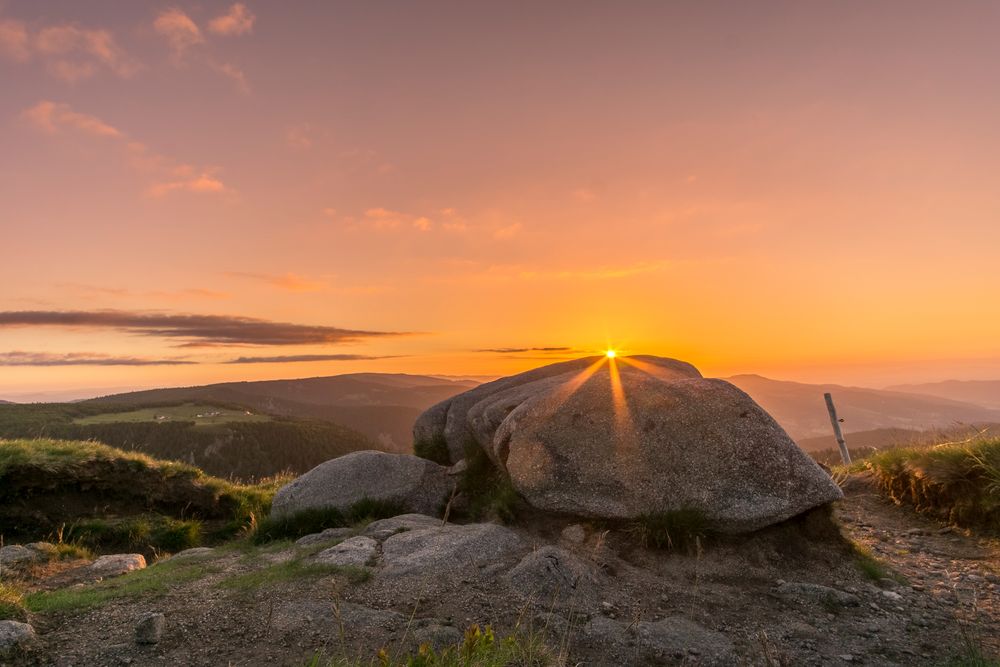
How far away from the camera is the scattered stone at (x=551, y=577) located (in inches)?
312

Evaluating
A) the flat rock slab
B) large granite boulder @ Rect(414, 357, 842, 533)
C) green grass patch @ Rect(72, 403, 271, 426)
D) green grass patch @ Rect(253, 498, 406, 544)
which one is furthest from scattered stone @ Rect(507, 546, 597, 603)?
green grass patch @ Rect(72, 403, 271, 426)

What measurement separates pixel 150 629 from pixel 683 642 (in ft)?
21.6

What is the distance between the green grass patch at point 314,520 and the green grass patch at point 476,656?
7.45m

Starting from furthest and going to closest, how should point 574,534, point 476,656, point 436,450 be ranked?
point 436,450 < point 574,534 < point 476,656

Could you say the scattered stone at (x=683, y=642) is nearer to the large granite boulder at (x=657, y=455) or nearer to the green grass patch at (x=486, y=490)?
the large granite boulder at (x=657, y=455)

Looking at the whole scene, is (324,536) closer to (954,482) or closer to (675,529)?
(675,529)

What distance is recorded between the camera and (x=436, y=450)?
61.5ft

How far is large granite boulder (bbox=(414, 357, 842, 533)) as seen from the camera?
34.0 ft

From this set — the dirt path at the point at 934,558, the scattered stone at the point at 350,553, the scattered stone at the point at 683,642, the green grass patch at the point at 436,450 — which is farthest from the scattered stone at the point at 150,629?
the green grass patch at the point at 436,450

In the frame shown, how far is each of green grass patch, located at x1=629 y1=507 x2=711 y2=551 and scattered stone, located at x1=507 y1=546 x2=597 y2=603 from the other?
181 cm

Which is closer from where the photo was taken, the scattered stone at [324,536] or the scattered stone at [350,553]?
the scattered stone at [350,553]

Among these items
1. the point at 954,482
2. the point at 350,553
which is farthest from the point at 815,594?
the point at 350,553

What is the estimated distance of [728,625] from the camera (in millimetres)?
7496

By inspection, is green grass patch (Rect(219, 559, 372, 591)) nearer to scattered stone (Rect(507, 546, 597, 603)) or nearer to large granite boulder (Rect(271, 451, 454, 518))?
scattered stone (Rect(507, 546, 597, 603))
